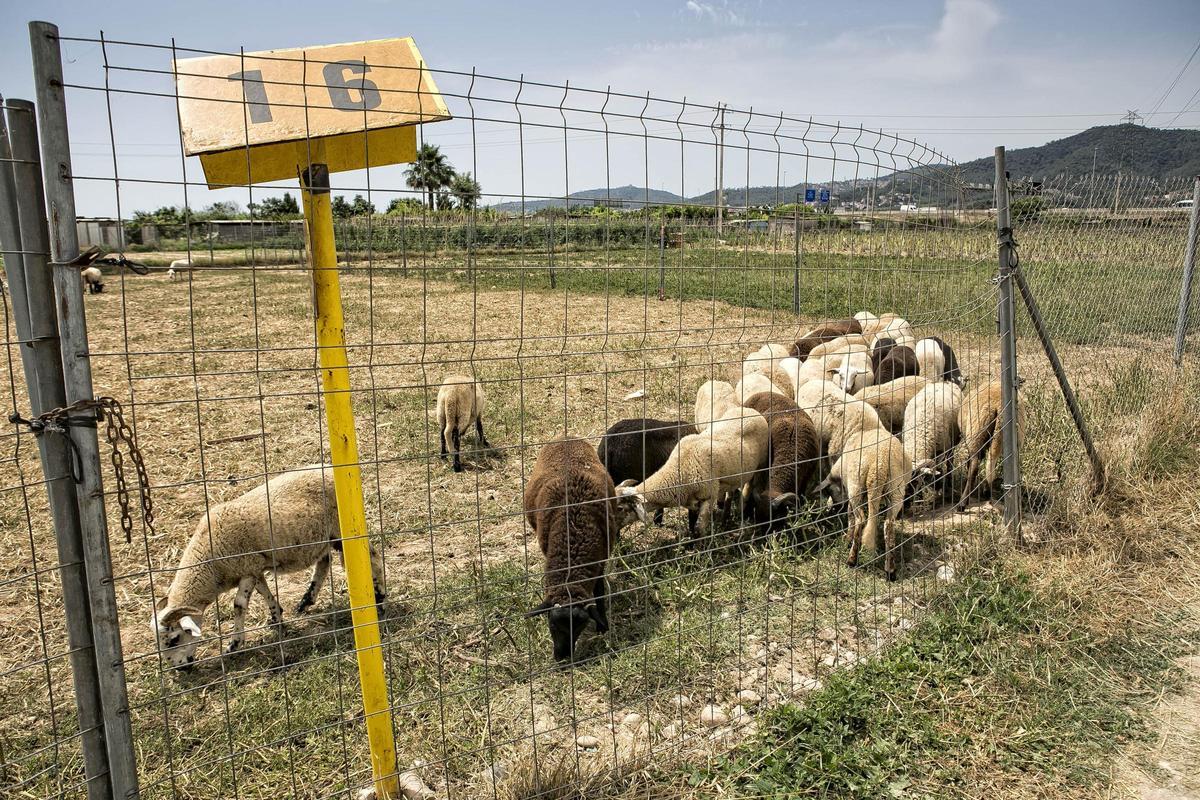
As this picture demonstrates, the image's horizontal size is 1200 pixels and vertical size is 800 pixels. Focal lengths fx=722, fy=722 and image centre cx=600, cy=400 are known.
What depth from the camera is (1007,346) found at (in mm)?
5418

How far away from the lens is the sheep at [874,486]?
585 centimetres

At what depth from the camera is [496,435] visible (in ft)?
31.3

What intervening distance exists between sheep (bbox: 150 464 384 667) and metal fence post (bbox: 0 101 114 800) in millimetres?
2305

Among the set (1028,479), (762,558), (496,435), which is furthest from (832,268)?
(496,435)

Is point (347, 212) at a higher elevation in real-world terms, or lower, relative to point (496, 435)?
higher

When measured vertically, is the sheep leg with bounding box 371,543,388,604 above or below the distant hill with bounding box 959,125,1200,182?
below

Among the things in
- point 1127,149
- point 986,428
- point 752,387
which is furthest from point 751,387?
point 1127,149

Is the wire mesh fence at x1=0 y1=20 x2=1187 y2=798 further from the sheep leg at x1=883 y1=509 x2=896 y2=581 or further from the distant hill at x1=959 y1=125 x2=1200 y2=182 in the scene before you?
the distant hill at x1=959 y1=125 x2=1200 y2=182

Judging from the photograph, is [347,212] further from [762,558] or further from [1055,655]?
[1055,655]

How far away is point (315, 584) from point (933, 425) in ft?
19.8

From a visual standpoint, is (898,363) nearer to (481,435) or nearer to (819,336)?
(819,336)

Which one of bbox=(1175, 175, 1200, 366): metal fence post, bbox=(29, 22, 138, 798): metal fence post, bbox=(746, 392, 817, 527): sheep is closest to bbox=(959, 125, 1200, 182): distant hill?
bbox=(1175, 175, 1200, 366): metal fence post

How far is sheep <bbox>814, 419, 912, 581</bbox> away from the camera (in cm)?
Result: 585

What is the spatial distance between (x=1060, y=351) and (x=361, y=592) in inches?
512
